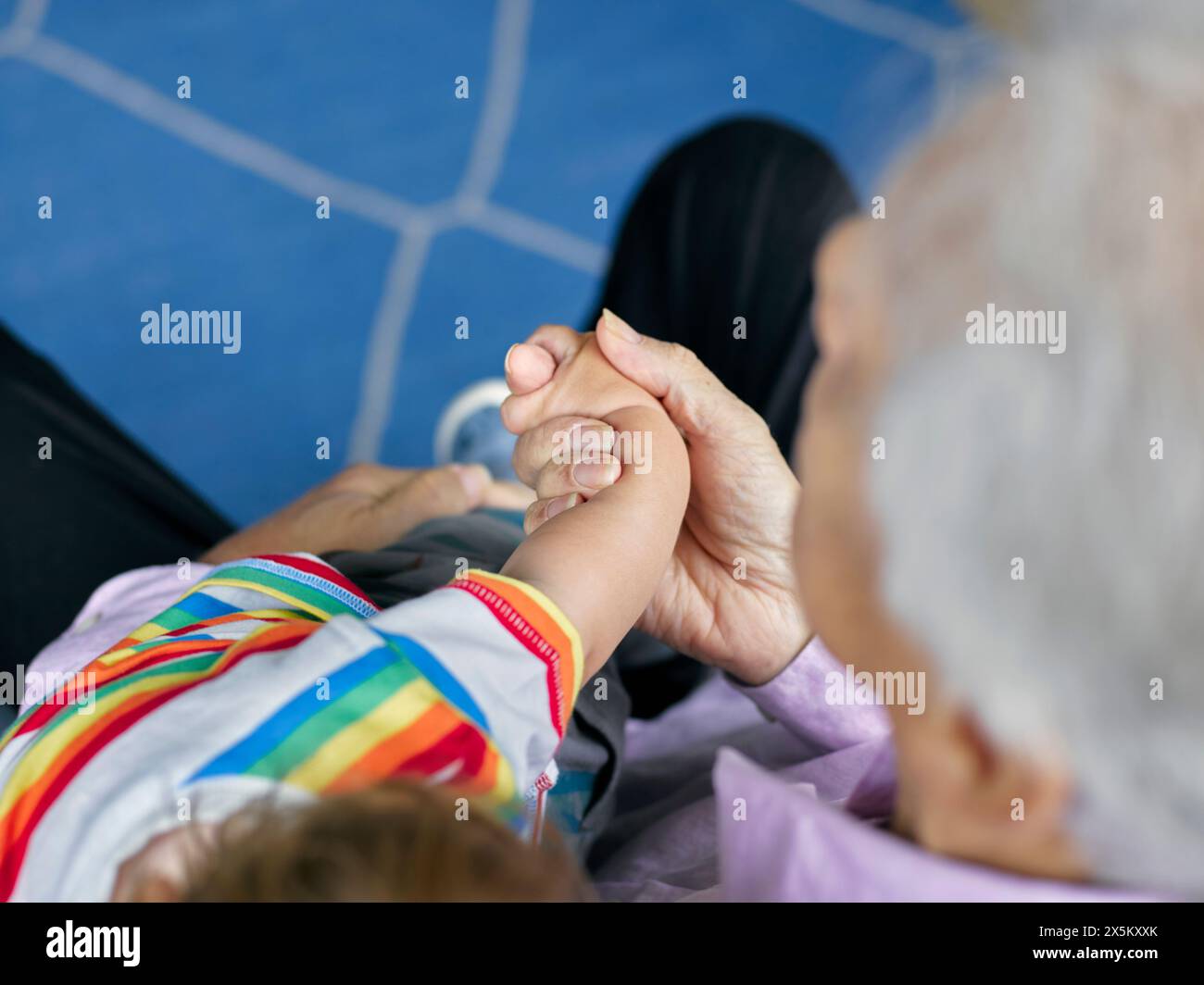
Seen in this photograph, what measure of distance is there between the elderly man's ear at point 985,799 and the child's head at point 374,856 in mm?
151

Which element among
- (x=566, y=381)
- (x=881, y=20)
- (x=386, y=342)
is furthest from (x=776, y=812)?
(x=881, y=20)

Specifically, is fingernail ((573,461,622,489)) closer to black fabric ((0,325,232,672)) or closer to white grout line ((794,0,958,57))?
black fabric ((0,325,232,672))

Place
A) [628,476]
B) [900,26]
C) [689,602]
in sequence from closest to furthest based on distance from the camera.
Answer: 1. [628,476]
2. [689,602]
3. [900,26]

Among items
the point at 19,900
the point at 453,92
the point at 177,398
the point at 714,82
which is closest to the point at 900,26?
the point at 714,82

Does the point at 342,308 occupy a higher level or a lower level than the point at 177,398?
higher

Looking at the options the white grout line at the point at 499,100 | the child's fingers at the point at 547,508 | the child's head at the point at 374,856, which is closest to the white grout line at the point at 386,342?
the white grout line at the point at 499,100

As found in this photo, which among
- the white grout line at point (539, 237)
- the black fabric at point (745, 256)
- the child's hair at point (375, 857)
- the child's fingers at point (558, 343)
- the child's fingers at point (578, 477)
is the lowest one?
the child's hair at point (375, 857)

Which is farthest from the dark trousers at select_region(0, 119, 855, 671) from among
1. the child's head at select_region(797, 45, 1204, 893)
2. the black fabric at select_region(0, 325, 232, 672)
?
the child's head at select_region(797, 45, 1204, 893)

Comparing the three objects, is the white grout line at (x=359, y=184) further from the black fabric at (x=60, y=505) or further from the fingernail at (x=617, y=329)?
the fingernail at (x=617, y=329)

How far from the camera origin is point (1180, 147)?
1.29ft

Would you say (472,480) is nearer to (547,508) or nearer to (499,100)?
(547,508)

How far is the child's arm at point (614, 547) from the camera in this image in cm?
62
